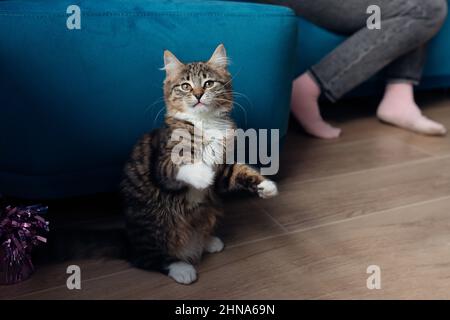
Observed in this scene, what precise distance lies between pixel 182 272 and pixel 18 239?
0.29m

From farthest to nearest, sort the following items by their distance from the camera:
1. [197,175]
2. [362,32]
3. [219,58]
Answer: [362,32], [219,58], [197,175]

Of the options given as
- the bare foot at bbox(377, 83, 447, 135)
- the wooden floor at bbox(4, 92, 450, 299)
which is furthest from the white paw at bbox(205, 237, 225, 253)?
the bare foot at bbox(377, 83, 447, 135)

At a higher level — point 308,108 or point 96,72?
point 96,72

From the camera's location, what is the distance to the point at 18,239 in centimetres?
80

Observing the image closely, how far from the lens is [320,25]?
140 cm

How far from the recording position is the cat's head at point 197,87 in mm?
814

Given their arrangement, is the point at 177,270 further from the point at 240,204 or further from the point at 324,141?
the point at 324,141

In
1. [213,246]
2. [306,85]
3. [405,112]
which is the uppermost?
[306,85]

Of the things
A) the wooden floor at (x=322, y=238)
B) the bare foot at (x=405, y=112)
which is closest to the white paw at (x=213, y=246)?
the wooden floor at (x=322, y=238)

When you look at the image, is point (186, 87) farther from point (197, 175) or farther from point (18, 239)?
point (18, 239)

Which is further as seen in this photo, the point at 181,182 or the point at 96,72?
the point at 96,72

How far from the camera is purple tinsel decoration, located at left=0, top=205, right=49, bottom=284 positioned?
0.80 metres

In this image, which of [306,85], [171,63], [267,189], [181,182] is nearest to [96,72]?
[171,63]

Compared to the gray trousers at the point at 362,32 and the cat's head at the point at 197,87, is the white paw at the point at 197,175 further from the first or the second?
the gray trousers at the point at 362,32
